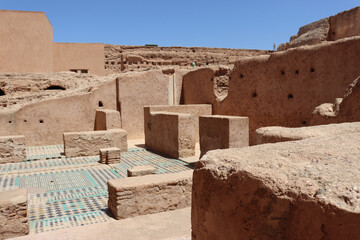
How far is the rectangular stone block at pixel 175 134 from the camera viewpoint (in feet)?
26.2

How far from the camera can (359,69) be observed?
6.29 m

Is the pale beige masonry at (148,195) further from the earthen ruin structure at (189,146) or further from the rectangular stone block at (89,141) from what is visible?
the rectangular stone block at (89,141)

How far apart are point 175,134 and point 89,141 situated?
267 centimetres

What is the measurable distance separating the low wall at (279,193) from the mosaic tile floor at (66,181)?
314 centimetres

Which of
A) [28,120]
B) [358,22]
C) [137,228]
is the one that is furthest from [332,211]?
[358,22]

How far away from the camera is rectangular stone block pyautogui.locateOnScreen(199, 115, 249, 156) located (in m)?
6.48

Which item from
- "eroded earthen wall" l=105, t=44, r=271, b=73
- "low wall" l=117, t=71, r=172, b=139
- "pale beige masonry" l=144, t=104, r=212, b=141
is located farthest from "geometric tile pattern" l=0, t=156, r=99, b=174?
"eroded earthen wall" l=105, t=44, r=271, b=73

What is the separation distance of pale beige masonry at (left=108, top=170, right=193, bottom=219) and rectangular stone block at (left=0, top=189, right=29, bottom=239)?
1162 millimetres

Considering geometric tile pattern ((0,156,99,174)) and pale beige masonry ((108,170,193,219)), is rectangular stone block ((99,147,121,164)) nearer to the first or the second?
geometric tile pattern ((0,156,99,174))

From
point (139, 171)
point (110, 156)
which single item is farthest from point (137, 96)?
point (139, 171)

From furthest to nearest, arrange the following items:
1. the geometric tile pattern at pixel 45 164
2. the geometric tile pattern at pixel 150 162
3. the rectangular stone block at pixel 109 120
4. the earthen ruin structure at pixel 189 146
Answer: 1. the rectangular stone block at pixel 109 120
2. the geometric tile pattern at pixel 45 164
3. the geometric tile pattern at pixel 150 162
4. the earthen ruin structure at pixel 189 146

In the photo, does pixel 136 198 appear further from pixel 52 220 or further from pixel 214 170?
pixel 214 170

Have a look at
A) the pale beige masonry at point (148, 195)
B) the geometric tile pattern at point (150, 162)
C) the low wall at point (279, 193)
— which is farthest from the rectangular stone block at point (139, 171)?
the low wall at point (279, 193)

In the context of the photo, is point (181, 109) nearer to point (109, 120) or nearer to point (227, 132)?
point (109, 120)
